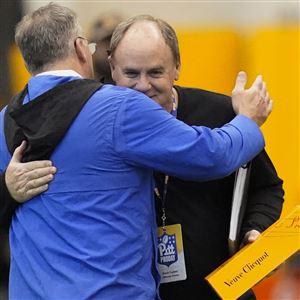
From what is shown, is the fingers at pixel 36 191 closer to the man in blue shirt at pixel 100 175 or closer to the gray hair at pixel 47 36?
the man in blue shirt at pixel 100 175

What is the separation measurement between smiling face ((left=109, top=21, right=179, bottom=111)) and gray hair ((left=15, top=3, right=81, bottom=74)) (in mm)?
199

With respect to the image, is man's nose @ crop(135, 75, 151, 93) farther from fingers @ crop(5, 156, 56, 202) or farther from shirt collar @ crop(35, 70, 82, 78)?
fingers @ crop(5, 156, 56, 202)

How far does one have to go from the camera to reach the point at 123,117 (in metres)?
2.29

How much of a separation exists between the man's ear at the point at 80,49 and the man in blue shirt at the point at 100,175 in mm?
77

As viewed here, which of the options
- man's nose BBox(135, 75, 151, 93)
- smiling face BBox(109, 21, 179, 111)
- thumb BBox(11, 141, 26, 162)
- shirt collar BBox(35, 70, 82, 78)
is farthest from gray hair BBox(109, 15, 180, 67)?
thumb BBox(11, 141, 26, 162)

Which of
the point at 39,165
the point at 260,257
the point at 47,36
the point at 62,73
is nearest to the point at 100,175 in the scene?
the point at 39,165

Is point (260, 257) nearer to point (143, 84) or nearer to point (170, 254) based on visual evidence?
point (170, 254)

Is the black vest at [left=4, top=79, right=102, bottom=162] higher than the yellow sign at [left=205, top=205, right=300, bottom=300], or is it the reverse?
the black vest at [left=4, top=79, right=102, bottom=162]

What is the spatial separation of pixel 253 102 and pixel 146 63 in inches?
13.5

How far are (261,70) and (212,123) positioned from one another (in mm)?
Result: 3525

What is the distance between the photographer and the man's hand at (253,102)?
8.25 feet

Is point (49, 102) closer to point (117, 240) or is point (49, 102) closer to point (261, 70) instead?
point (117, 240)

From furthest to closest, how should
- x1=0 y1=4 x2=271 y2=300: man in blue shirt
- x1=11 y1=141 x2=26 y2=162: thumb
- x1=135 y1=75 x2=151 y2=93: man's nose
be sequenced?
x1=135 y1=75 x2=151 y2=93: man's nose
x1=11 y1=141 x2=26 y2=162: thumb
x1=0 y1=4 x2=271 y2=300: man in blue shirt

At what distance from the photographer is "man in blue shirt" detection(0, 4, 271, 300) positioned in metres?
2.29
